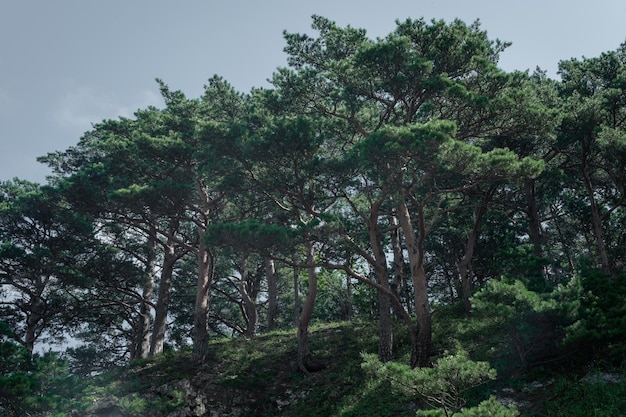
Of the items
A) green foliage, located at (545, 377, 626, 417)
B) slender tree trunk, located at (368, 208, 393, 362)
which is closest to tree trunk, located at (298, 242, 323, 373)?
slender tree trunk, located at (368, 208, 393, 362)

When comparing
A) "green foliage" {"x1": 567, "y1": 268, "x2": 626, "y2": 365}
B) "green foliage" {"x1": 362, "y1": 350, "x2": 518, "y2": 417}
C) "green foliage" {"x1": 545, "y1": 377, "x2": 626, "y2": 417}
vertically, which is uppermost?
"green foliage" {"x1": 567, "y1": 268, "x2": 626, "y2": 365}

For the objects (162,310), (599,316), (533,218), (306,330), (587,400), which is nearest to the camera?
(587,400)

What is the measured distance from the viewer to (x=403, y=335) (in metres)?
17.0

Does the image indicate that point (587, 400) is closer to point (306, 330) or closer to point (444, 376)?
point (444, 376)

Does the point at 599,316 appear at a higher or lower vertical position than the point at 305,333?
lower

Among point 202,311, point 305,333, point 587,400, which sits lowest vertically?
point 587,400

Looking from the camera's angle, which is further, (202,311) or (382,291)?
(202,311)

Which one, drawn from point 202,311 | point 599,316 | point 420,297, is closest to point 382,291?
point 420,297

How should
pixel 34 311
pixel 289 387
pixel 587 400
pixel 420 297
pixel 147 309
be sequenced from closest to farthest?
pixel 587 400, pixel 420 297, pixel 289 387, pixel 34 311, pixel 147 309

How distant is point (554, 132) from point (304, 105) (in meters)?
8.79

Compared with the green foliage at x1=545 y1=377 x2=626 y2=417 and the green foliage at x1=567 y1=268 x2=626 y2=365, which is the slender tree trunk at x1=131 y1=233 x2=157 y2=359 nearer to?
the green foliage at x1=545 y1=377 x2=626 y2=417

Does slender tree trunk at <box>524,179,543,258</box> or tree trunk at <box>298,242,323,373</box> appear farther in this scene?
slender tree trunk at <box>524,179,543,258</box>

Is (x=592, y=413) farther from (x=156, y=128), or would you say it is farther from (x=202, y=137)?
(x=156, y=128)

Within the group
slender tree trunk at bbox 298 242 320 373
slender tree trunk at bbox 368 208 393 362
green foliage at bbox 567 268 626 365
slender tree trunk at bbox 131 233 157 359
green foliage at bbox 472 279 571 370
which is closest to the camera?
green foliage at bbox 567 268 626 365
